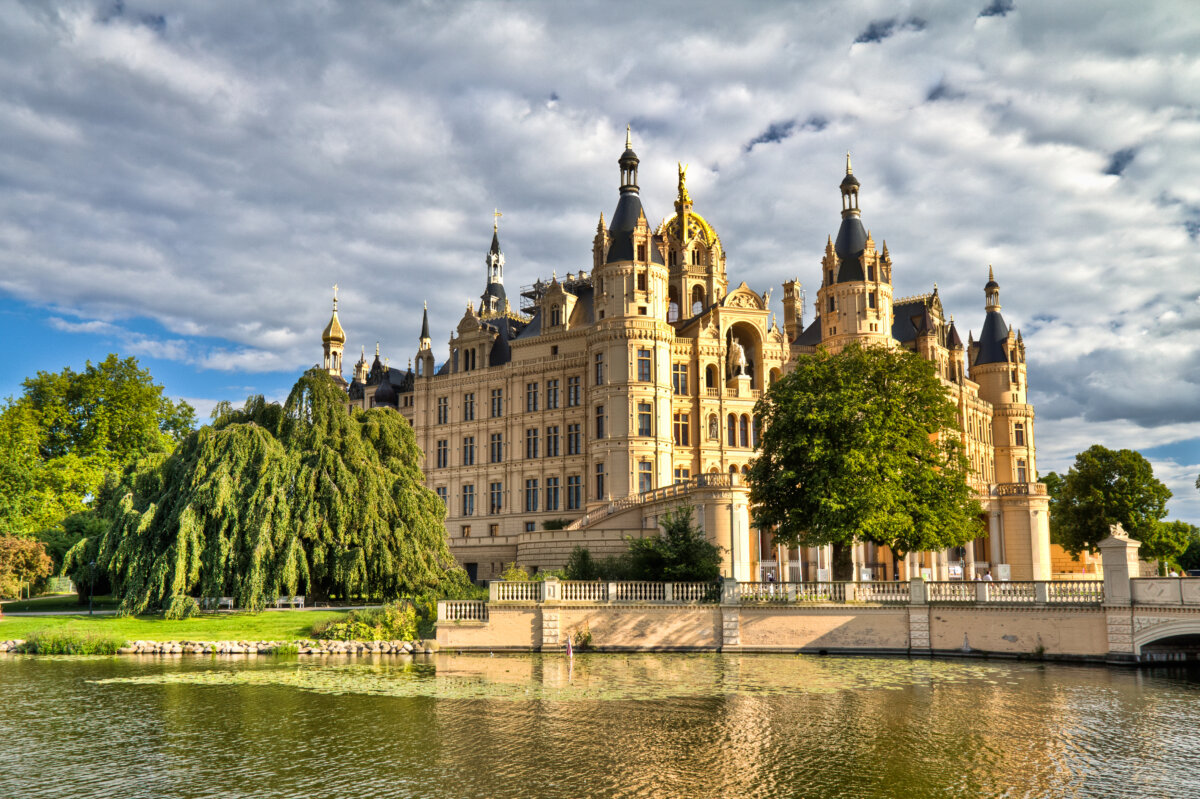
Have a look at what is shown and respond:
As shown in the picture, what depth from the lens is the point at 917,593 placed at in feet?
114

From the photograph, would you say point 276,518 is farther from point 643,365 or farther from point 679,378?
point 679,378

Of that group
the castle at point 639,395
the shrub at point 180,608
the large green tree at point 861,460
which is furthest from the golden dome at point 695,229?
the shrub at point 180,608

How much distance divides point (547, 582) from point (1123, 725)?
2071 centimetres

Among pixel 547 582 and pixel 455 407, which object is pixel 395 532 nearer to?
pixel 547 582

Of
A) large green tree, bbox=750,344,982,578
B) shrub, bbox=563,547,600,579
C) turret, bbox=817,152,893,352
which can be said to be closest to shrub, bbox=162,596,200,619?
shrub, bbox=563,547,600,579

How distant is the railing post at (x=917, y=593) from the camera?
3472 cm

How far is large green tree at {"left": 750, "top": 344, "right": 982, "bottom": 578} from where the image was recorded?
37.5 m

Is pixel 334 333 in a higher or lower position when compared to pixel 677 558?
higher

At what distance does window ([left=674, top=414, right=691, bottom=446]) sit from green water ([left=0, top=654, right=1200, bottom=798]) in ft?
103

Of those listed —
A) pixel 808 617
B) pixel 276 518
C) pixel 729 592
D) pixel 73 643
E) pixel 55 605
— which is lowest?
pixel 73 643

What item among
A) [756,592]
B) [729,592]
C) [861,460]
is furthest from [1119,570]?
[729,592]

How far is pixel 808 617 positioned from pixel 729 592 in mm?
3144

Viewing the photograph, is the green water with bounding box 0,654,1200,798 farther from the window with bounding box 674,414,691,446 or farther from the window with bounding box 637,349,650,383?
the window with bounding box 674,414,691,446

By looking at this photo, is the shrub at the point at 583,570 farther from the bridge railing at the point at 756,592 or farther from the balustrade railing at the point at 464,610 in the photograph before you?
the balustrade railing at the point at 464,610
